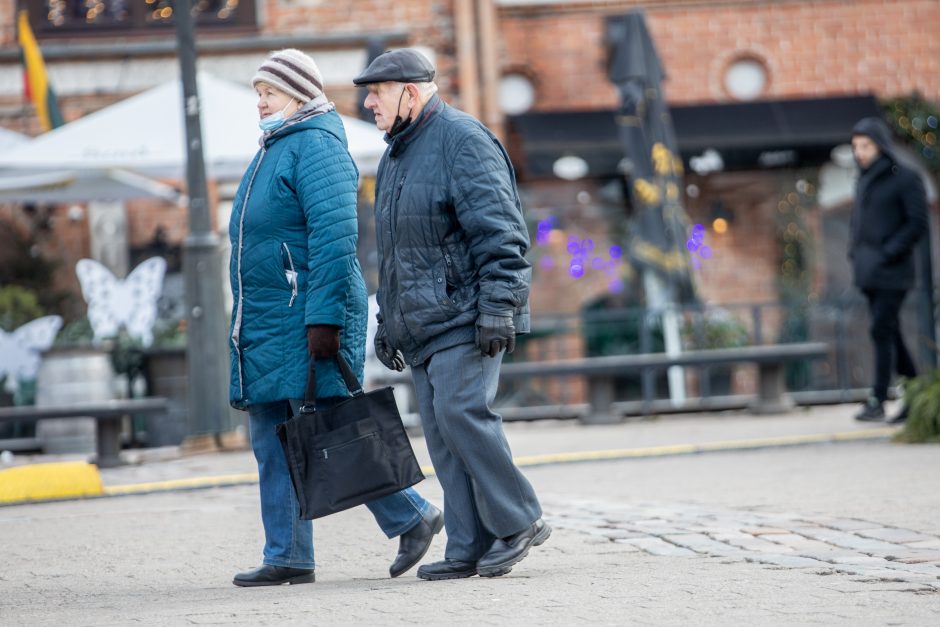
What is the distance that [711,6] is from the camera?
59.1ft

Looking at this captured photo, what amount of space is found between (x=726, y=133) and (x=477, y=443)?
11.8 meters

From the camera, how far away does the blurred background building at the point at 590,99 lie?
1703cm

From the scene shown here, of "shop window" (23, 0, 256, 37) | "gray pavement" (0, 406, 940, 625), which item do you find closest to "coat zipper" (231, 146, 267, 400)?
"gray pavement" (0, 406, 940, 625)

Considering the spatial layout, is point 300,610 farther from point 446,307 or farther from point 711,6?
point 711,6

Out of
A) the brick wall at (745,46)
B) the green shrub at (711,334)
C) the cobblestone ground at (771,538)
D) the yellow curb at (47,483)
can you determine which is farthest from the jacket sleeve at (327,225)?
the brick wall at (745,46)

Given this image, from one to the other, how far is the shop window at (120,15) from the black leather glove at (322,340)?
12.0 meters

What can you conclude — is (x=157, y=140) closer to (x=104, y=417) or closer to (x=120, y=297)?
(x=120, y=297)

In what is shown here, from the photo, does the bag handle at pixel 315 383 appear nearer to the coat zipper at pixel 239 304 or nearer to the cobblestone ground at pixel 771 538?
the coat zipper at pixel 239 304

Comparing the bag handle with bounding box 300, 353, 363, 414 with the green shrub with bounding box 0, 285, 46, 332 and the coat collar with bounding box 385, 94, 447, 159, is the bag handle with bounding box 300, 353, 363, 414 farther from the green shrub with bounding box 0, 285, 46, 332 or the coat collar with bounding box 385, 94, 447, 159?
the green shrub with bounding box 0, 285, 46, 332

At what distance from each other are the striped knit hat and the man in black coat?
19.0ft

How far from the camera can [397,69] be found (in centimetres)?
574

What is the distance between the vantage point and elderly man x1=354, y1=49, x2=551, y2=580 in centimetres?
557

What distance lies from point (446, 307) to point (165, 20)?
12.5 m

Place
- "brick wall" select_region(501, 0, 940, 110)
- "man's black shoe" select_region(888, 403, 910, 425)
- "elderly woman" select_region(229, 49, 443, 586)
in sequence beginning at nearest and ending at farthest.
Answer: "elderly woman" select_region(229, 49, 443, 586) < "man's black shoe" select_region(888, 403, 910, 425) < "brick wall" select_region(501, 0, 940, 110)
